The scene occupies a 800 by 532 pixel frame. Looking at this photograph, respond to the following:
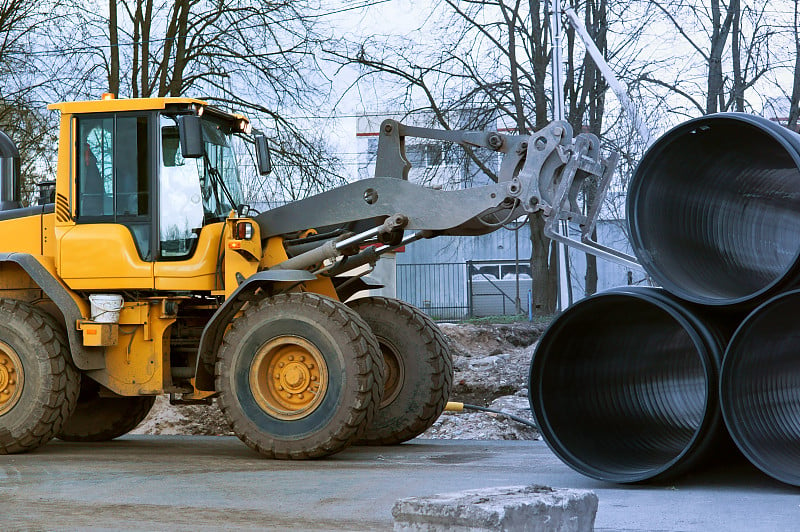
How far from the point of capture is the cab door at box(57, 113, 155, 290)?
8664 mm

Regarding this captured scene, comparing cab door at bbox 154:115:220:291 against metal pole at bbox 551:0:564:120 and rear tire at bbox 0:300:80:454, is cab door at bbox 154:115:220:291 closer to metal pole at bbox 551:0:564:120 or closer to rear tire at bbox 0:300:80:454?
rear tire at bbox 0:300:80:454

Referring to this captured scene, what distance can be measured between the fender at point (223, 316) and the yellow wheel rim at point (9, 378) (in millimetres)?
1491

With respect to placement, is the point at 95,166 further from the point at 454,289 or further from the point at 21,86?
the point at 454,289

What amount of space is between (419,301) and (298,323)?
77.2 feet

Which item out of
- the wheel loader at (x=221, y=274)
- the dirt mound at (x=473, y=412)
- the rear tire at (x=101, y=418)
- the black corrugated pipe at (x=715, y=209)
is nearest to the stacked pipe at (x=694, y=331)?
the black corrugated pipe at (x=715, y=209)

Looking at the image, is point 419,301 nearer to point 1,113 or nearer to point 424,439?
point 1,113

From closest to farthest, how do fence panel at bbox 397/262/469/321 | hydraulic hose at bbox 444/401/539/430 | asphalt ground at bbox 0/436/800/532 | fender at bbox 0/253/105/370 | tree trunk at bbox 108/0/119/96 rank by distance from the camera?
asphalt ground at bbox 0/436/800/532 < fender at bbox 0/253/105/370 < hydraulic hose at bbox 444/401/539/430 < tree trunk at bbox 108/0/119/96 < fence panel at bbox 397/262/469/321

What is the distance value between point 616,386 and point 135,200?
4.20 meters

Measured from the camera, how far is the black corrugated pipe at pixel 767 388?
240 inches

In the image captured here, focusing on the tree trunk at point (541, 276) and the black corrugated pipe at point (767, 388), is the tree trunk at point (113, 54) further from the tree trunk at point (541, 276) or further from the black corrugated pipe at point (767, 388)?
the black corrugated pipe at point (767, 388)

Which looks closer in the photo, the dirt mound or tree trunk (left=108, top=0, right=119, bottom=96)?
the dirt mound

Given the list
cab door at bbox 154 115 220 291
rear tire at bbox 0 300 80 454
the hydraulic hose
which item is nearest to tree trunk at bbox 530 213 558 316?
the hydraulic hose

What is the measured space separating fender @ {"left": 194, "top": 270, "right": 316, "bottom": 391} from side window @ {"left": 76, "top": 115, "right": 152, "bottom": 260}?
0.88 meters

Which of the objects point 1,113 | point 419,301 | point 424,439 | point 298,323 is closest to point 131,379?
point 298,323
